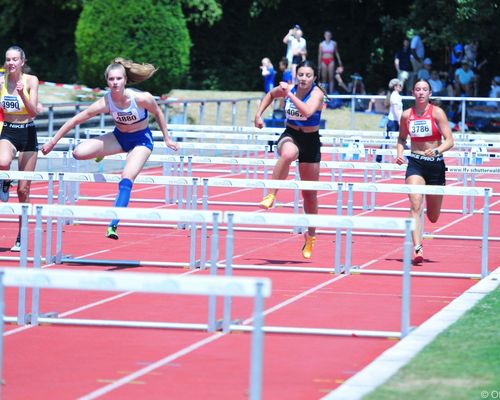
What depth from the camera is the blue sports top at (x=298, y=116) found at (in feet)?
44.4

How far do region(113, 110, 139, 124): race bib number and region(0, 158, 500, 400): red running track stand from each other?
145cm

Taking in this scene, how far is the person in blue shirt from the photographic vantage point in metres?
13.4

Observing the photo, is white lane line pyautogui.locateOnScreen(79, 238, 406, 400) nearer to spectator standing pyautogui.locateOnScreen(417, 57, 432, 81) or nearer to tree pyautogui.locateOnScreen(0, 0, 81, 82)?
spectator standing pyautogui.locateOnScreen(417, 57, 432, 81)

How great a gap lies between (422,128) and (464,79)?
77.1 ft

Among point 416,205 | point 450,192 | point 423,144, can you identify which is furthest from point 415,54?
point 450,192

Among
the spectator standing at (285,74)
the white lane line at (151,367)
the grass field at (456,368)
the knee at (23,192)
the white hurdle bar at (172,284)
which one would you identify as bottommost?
the white lane line at (151,367)

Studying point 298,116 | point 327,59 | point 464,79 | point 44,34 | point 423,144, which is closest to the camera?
point 298,116

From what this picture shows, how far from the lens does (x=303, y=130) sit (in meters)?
13.7

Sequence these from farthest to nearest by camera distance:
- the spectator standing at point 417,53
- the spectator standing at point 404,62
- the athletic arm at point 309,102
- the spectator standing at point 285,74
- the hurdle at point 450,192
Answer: the spectator standing at point 417,53, the spectator standing at point 404,62, the spectator standing at point 285,74, the athletic arm at point 309,102, the hurdle at point 450,192

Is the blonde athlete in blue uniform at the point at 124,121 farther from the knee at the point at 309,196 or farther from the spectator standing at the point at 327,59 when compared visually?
the spectator standing at the point at 327,59

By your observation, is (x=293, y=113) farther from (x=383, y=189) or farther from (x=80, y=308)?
(x=80, y=308)

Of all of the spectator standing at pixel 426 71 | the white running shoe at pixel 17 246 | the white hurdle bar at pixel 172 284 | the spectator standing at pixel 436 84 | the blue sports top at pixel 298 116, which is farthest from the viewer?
the spectator standing at pixel 426 71

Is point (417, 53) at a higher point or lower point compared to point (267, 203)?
higher

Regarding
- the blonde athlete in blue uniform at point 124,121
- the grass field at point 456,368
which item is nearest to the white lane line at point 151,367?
the grass field at point 456,368
